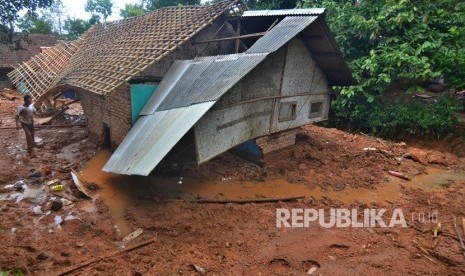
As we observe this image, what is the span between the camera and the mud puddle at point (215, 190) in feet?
24.1

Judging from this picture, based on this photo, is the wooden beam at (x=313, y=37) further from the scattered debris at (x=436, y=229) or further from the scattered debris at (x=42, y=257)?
the scattered debris at (x=42, y=257)

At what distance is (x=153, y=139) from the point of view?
6762mm

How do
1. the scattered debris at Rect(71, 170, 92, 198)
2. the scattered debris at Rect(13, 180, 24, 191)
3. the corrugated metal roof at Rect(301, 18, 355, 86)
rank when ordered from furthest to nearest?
the corrugated metal roof at Rect(301, 18, 355, 86), the scattered debris at Rect(13, 180, 24, 191), the scattered debris at Rect(71, 170, 92, 198)

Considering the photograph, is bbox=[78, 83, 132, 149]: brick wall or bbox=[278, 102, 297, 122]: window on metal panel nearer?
bbox=[78, 83, 132, 149]: brick wall

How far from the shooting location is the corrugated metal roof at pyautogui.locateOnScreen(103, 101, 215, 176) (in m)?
5.97

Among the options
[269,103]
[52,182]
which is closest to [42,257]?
[52,182]

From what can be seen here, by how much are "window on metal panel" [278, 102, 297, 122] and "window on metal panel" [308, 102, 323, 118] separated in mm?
989

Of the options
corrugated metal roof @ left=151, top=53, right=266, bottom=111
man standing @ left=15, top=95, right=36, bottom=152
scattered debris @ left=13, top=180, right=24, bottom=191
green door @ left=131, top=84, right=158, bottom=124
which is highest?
corrugated metal roof @ left=151, top=53, right=266, bottom=111

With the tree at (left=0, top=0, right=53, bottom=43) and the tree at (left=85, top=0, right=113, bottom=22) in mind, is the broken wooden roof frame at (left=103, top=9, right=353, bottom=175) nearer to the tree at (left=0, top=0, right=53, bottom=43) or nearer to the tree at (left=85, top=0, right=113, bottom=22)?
the tree at (left=0, top=0, right=53, bottom=43)

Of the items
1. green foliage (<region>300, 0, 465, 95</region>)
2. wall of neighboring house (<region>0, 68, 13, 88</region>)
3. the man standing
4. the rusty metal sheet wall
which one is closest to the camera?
the rusty metal sheet wall

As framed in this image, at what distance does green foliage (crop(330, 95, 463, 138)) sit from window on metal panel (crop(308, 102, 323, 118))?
3.95 meters

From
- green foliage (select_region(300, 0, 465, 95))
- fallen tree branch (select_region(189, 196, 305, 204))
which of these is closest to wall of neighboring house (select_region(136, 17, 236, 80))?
fallen tree branch (select_region(189, 196, 305, 204))

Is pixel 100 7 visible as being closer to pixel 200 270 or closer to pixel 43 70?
pixel 43 70

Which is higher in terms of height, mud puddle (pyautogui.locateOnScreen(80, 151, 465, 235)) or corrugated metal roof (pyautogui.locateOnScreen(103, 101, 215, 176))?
corrugated metal roof (pyautogui.locateOnScreen(103, 101, 215, 176))
